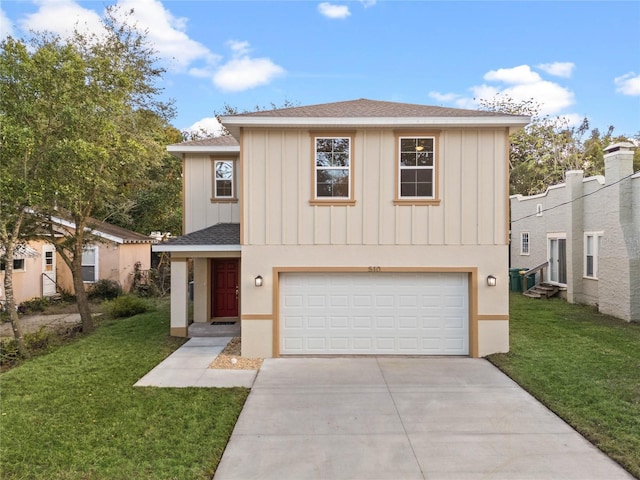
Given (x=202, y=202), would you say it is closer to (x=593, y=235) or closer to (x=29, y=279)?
(x=29, y=279)

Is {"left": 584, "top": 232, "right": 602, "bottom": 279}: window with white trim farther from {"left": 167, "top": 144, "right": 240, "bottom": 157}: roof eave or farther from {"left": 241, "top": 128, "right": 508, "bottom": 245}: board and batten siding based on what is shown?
{"left": 167, "top": 144, "right": 240, "bottom": 157}: roof eave

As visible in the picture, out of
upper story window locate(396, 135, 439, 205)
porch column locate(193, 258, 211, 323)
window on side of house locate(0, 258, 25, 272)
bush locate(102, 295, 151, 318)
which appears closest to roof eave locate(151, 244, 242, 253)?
porch column locate(193, 258, 211, 323)

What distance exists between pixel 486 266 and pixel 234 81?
72.3 ft

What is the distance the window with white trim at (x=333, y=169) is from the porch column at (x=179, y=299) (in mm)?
4399

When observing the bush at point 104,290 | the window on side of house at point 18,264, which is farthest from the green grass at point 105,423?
the bush at point 104,290

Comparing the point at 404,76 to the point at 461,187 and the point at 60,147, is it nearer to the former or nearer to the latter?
the point at 461,187

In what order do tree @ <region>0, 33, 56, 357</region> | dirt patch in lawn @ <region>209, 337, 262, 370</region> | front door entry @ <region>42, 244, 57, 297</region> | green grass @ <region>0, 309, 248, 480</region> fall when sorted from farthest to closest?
front door entry @ <region>42, 244, 57, 297</region> < dirt patch in lawn @ <region>209, 337, 262, 370</region> < tree @ <region>0, 33, 56, 357</region> < green grass @ <region>0, 309, 248, 480</region>

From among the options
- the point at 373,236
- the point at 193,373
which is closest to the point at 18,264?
the point at 193,373

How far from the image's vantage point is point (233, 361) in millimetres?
8203

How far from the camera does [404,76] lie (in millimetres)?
19625

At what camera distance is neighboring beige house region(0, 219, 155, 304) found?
50.2 ft

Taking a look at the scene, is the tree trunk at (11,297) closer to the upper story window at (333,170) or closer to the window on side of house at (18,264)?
the upper story window at (333,170)

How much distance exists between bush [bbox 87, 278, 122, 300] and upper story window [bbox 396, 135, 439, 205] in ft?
45.9

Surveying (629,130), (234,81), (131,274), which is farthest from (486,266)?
(629,130)
